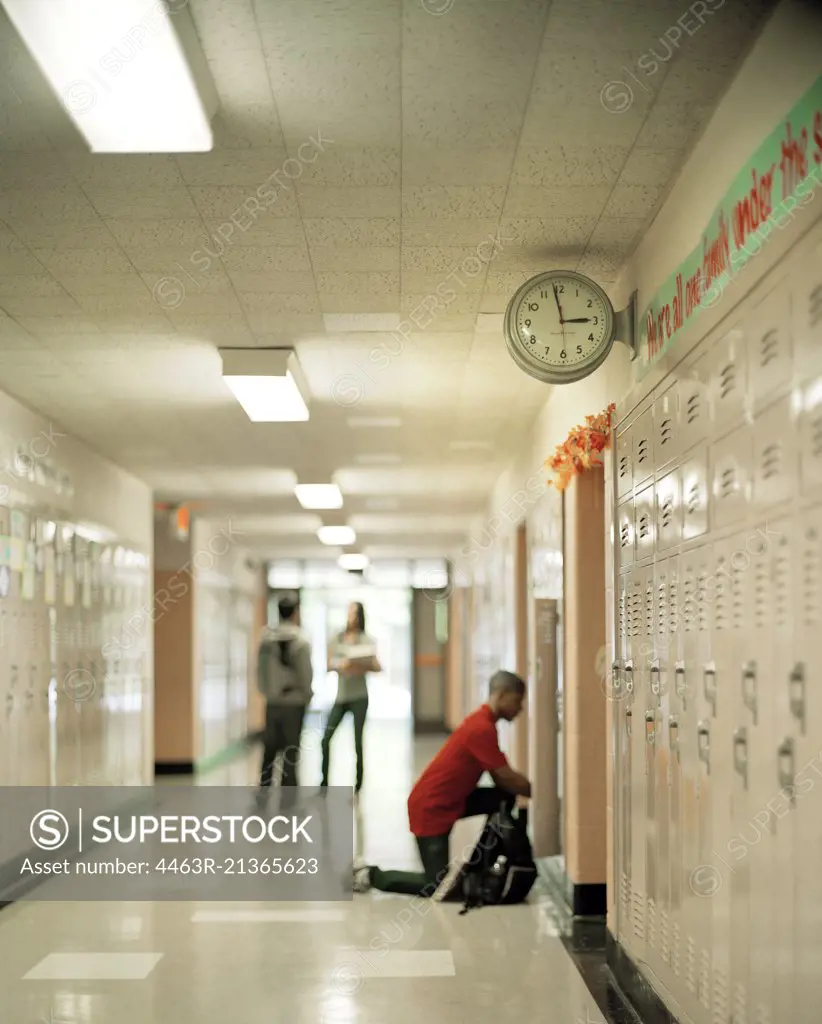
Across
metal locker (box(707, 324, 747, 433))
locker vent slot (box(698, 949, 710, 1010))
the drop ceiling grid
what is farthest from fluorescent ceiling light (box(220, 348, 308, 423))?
locker vent slot (box(698, 949, 710, 1010))

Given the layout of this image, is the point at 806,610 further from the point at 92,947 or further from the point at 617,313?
the point at 92,947

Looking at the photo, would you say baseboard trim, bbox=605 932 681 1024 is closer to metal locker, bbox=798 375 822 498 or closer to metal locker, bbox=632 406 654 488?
metal locker, bbox=632 406 654 488

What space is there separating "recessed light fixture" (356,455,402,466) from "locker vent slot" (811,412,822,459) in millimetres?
7307

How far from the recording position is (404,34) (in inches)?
117

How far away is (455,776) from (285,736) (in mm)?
2681

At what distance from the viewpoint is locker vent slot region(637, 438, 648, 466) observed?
432 centimetres

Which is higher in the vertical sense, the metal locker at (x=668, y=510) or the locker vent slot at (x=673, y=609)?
the metal locker at (x=668, y=510)

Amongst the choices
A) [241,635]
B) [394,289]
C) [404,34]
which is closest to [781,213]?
[404,34]

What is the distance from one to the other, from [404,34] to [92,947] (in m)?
4.23

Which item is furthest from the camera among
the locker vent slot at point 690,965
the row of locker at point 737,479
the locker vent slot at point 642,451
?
the locker vent slot at point 642,451

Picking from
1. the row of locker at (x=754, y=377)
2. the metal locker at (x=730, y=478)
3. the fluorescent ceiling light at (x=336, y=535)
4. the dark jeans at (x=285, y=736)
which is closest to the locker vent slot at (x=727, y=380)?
the row of locker at (x=754, y=377)

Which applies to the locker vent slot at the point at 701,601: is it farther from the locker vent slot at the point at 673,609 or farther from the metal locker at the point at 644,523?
the metal locker at the point at 644,523

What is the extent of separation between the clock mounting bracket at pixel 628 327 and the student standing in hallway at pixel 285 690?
447cm

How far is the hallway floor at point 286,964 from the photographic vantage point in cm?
429
